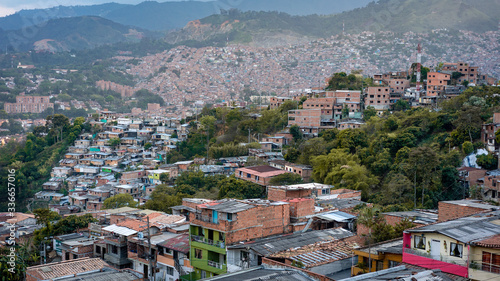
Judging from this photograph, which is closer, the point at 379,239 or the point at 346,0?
the point at 379,239

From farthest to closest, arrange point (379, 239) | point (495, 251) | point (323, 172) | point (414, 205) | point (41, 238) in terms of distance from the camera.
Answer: point (323, 172)
point (414, 205)
point (41, 238)
point (379, 239)
point (495, 251)

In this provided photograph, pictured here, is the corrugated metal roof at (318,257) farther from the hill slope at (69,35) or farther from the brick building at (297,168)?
the hill slope at (69,35)

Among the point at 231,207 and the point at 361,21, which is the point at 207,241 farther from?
the point at 361,21

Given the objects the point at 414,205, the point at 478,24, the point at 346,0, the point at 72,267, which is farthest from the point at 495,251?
the point at 346,0

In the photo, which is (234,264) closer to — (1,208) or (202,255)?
(202,255)

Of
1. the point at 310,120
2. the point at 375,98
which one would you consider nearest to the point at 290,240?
the point at 310,120

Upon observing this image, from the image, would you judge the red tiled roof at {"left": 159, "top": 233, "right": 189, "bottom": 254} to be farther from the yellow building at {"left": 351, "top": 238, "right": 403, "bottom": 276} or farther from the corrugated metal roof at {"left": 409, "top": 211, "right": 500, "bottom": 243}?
the corrugated metal roof at {"left": 409, "top": 211, "right": 500, "bottom": 243}

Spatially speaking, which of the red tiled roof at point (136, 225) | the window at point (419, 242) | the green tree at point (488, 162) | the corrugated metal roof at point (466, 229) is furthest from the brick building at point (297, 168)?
the window at point (419, 242)
